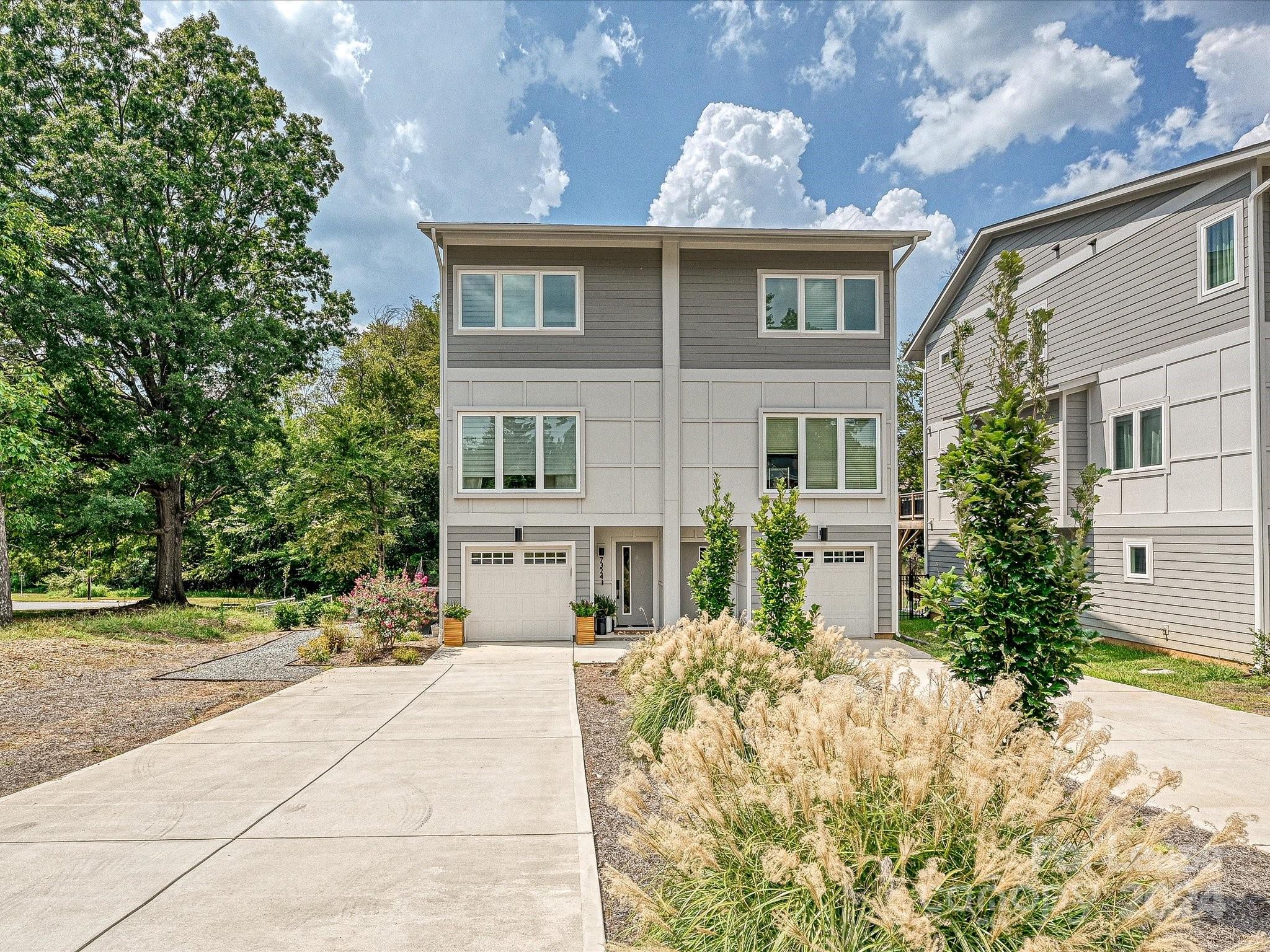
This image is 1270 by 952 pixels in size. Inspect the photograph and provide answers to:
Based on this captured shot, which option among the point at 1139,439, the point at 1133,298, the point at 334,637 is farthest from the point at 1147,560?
the point at 334,637

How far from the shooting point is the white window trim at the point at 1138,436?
41.4ft

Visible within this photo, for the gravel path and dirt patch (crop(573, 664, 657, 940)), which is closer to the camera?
dirt patch (crop(573, 664, 657, 940))

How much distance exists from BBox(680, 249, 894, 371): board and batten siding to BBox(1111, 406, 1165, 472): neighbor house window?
481 cm

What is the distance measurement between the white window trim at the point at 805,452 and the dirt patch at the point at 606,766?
5682 mm

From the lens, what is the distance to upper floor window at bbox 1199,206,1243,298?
36.7ft

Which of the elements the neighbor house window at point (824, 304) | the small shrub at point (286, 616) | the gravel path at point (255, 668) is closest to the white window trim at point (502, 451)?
the gravel path at point (255, 668)

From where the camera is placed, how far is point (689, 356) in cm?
1446

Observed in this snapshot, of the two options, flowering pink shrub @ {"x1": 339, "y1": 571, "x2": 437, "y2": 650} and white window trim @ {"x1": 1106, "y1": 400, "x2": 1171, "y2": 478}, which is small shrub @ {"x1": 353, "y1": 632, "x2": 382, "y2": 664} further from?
white window trim @ {"x1": 1106, "y1": 400, "x2": 1171, "y2": 478}

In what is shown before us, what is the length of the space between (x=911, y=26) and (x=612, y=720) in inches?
546

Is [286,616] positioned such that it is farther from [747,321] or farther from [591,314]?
[747,321]

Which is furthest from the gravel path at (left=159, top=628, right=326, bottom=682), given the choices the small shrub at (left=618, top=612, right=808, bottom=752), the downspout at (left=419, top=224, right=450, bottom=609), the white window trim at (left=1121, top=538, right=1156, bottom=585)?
the white window trim at (left=1121, top=538, right=1156, bottom=585)

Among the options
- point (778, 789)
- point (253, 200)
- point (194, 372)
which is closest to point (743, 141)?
point (253, 200)

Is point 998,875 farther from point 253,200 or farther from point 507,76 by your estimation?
point 253,200

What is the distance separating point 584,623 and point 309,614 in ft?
26.4
